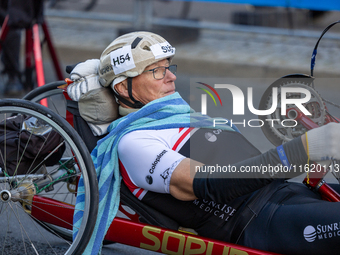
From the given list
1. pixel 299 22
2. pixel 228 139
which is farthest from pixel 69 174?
pixel 299 22

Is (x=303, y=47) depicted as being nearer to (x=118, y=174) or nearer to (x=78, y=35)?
(x=78, y=35)

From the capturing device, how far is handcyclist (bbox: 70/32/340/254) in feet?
6.73

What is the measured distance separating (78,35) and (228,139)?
Answer: 7456mm

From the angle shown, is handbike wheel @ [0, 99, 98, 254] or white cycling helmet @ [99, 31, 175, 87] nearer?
handbike wheel @ [0, 99, 98, 254]

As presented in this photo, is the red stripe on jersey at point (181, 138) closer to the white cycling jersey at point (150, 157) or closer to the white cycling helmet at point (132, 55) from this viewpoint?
the white cycling jersey at point (150, 157)

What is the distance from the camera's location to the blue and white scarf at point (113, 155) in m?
2.43

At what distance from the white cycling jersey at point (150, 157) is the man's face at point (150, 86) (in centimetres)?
30

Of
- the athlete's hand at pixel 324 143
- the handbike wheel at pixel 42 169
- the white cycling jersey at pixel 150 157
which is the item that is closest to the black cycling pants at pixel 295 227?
the athlete's hand at pixel 324 143

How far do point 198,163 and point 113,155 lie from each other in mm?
472

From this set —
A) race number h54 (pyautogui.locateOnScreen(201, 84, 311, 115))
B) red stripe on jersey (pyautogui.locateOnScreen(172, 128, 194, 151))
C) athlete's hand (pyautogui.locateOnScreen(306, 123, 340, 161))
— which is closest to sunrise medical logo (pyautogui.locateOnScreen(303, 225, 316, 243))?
athlete's hand (pyautogui.locateOnScreen(306, 123, 340, 161))

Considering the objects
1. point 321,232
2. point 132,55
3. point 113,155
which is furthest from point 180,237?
point 132,55

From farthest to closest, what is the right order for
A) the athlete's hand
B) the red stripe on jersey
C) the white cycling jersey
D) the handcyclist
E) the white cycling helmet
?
the white cycling helmet < the red stripe on jersey < the white cycling jersey < the handcyclist < the athlete's hand

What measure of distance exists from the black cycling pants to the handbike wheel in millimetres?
818

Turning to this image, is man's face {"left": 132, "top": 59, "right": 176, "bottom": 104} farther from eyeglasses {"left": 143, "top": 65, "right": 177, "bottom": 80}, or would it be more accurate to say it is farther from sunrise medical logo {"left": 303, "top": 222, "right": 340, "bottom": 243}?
sunrise medical logo {"left": 303, "top": 222, "right": 340, "bottom": 243}
